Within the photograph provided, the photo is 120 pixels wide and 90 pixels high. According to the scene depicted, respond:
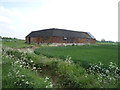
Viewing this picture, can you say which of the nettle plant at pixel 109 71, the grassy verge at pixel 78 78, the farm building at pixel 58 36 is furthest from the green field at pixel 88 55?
the farm building at pixel 58 36

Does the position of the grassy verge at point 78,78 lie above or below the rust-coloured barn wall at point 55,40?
below

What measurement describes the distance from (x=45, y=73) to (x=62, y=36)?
47511 millimetres

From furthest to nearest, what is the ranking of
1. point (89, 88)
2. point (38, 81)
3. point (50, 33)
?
point (50, 33), point (38, 81), point (89, 88)

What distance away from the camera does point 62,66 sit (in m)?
11.8

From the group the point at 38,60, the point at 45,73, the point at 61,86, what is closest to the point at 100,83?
the point at 61,86

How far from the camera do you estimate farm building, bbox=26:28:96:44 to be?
58541 mm

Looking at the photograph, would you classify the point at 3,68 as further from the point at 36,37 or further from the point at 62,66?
the point at 36,37

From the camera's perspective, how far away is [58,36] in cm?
5869

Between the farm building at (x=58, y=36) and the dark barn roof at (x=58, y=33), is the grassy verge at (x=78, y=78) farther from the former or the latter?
the dark barn roof at (x=58, y=33)

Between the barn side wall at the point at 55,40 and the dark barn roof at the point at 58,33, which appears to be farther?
the dark barn roof at the point at 58,33

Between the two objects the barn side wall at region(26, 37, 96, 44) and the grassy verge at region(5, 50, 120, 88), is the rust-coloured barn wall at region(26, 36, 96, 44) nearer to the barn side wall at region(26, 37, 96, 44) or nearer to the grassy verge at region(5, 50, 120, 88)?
the barn side wall at region(26, 37, 96, 44)

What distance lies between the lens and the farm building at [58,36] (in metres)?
58.5

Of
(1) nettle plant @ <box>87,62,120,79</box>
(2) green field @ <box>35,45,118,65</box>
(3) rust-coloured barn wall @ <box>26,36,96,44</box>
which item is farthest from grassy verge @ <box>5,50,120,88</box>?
(3) rust-coloured barn wall @ <box>26,36,96,44</box>

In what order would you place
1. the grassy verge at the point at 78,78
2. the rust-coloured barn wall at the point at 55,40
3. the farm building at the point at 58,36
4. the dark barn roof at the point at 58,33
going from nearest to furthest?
the grassy verge at the point at 78,78 < the rust-coloured barn wall at the point at 55,40 < the farm building at the point at 58,36 < the dark barn roof at the point at 58,33
